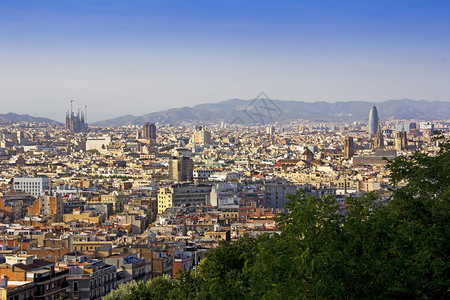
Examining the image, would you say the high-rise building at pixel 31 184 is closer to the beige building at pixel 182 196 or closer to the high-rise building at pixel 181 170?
the high-rise building at pixel 181 170

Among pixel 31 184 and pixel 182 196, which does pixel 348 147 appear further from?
pixel 182 196

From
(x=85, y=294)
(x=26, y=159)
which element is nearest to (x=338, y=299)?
(x=85, y=294)

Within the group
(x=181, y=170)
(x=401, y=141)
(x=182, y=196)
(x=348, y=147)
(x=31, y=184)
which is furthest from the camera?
(x=401, y=141)

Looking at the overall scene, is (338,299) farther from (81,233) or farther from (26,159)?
(26,159)

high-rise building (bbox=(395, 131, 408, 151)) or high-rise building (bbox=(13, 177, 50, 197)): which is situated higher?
high-rise building (bbox=(395, 131, 408, 151))

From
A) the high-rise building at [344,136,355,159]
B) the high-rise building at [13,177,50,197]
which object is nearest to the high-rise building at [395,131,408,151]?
the high-rise building at [344,136,355,159]

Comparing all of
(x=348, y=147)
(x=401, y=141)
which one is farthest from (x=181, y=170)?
(x=401, y=141)

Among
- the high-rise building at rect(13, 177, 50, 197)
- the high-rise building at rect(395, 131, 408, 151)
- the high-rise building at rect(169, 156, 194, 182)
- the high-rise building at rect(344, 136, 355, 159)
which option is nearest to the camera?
the high-rise building at rect(13, 177, 50, 197)

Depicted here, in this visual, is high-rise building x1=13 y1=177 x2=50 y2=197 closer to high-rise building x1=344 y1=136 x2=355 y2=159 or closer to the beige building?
the beige building

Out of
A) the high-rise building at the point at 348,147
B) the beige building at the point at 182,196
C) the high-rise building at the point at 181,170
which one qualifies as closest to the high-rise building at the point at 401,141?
the high-rise building at the point at 348,147
